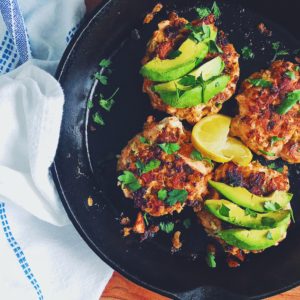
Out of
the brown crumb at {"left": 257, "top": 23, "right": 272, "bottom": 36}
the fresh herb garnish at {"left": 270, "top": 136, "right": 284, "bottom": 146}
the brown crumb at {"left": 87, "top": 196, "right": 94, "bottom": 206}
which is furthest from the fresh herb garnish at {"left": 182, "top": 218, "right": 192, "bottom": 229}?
the brown crumb at {"left": 257, "top": 23, "right": 272, "bottom": 36}

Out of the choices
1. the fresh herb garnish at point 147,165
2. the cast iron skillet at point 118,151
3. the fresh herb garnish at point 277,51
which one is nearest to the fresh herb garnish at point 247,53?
the cast iron skillet at point 118,151

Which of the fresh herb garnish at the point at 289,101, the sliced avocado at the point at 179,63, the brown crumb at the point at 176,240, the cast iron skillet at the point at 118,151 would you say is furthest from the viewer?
the brown crumb at the point at 176,240

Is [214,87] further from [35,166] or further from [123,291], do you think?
[123,291]

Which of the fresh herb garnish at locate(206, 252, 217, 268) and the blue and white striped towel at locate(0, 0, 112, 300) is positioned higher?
the blue and white striped towel at locate(0, 0, 112, 300)

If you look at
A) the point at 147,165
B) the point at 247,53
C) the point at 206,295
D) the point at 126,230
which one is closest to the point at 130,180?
the point at 147,165

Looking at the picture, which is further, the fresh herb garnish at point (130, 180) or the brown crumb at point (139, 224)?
the brown crumb at point (139, 224)

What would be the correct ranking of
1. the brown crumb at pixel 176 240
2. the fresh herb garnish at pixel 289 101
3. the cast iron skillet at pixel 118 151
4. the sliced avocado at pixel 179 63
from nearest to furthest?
the sliced avocado at pixel 179 63
the fresh herb garnish at pixel 289 101
the cast iron skillet at pixel 118 151
the brown crumb at pixel 176 240

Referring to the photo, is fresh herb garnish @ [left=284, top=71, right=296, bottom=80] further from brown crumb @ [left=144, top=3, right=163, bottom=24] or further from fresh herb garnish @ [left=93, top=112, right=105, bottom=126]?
fresh herb garnish @ [left=93, top=112, right=105, bottom=126]

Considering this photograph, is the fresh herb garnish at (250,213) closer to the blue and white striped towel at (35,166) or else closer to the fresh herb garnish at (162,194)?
the fresh herb garnish at (162,194)
